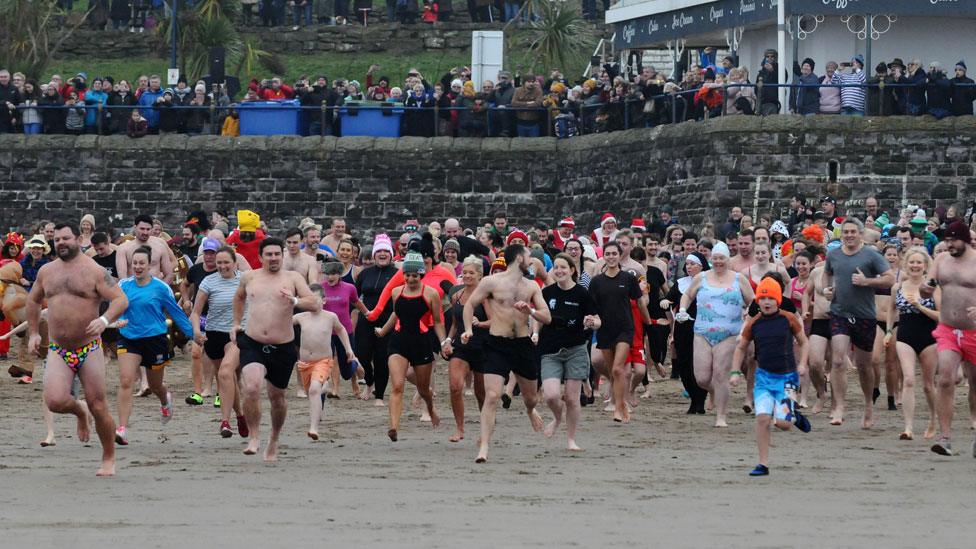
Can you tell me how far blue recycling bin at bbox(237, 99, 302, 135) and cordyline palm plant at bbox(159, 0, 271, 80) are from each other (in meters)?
6.44

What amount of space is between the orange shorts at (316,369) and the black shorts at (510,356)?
1815mm

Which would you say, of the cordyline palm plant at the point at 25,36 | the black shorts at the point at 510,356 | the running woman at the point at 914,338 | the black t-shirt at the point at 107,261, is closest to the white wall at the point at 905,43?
the black t-shirt at the point at 107,261

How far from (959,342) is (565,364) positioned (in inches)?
121

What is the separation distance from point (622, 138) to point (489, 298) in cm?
1805

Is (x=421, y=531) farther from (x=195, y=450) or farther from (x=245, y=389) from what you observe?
→ (x=195, y=450)

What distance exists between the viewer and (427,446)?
51.0 feet

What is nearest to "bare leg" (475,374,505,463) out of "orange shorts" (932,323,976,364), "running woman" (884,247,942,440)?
"orange shorts" (932,323,976,364)

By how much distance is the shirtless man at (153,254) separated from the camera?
751 inches

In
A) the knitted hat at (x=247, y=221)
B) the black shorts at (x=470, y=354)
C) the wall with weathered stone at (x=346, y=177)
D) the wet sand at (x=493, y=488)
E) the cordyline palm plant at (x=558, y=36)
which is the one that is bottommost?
the wet sand at (x=493, y=488)

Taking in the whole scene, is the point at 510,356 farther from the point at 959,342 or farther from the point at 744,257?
the point at 744,257

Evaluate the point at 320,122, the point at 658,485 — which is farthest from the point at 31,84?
the point at 658,485

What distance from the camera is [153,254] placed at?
1912 cm

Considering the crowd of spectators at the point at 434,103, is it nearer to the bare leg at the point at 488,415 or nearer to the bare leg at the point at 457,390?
the bare leg at the point at 457,390

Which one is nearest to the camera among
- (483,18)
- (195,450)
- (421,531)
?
(421,531)
